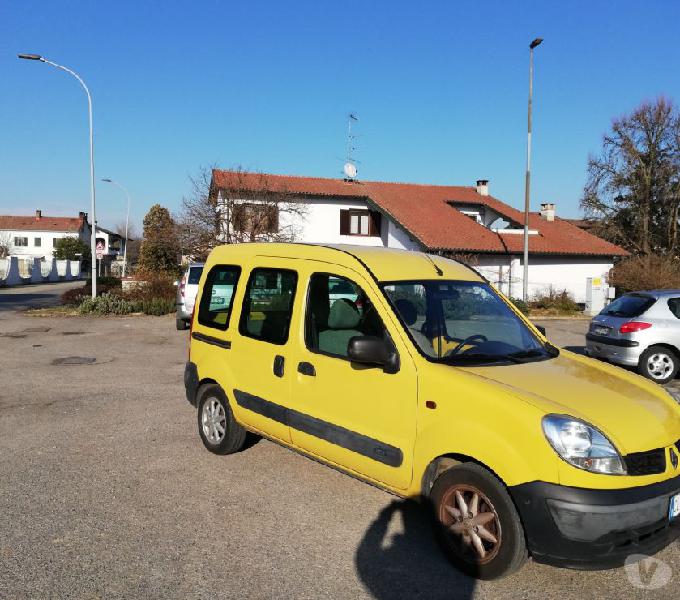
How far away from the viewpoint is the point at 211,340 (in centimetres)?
532

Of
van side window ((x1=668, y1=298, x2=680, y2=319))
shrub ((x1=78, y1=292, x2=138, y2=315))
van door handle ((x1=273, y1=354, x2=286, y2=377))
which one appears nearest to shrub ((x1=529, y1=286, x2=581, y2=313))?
van side window ((x1=668, y1=298, x2=680, y2=319))

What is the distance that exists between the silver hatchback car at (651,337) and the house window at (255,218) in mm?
19168

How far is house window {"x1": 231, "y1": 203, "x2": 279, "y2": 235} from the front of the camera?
2616 centimetres

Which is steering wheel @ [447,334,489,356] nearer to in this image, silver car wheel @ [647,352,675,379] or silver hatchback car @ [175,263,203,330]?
silver car wheel @ [647,352,675,379]

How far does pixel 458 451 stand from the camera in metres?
3.21

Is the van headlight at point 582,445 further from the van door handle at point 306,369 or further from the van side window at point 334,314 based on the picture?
the van door handle at point 306,369

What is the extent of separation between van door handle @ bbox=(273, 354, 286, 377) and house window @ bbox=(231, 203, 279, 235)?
2195 cm

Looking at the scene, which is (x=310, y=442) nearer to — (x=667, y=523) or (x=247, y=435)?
(x=247, y=435)

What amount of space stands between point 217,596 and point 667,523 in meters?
2.44

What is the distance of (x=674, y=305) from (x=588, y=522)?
7255mm

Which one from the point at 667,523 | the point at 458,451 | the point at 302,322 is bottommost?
the point at 667,523

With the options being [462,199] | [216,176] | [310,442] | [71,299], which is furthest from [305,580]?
[462,199]

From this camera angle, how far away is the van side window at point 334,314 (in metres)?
4.02

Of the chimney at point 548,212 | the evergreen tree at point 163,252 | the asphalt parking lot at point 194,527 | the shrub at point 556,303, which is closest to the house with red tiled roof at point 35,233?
the evergreen tree at point 163,252
